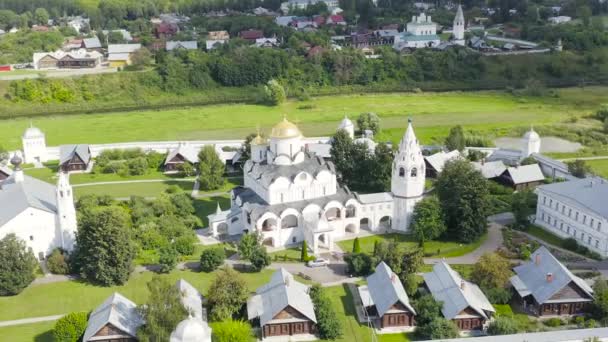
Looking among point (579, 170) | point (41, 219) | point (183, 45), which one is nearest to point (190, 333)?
point (41, 219)

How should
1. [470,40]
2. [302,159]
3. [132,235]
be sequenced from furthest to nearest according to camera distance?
[470,40] < [302,159] < [132,235]

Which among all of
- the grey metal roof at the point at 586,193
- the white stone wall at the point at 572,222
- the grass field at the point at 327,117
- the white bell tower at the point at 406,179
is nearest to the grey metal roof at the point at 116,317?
the white bell tower at the point at 406,179

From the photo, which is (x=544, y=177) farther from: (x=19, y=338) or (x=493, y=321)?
(x=19, y=338)

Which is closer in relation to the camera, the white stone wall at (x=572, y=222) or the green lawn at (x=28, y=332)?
the green lawn at (x=28, y=332)

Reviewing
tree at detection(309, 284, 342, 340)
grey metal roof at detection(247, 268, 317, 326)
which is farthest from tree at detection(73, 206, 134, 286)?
tree at detection(309, 284, 342, 340)

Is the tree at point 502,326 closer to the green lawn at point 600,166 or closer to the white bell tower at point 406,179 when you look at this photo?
the white bell tower at point 406,179

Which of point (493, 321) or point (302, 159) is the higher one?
point (302, 159)

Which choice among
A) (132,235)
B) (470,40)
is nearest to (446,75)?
(470,40)

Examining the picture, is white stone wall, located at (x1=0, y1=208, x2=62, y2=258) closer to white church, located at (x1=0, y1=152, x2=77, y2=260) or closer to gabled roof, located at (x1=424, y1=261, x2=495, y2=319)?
white church, located at (x1=0, y1=152, x2=77, y2=260)
